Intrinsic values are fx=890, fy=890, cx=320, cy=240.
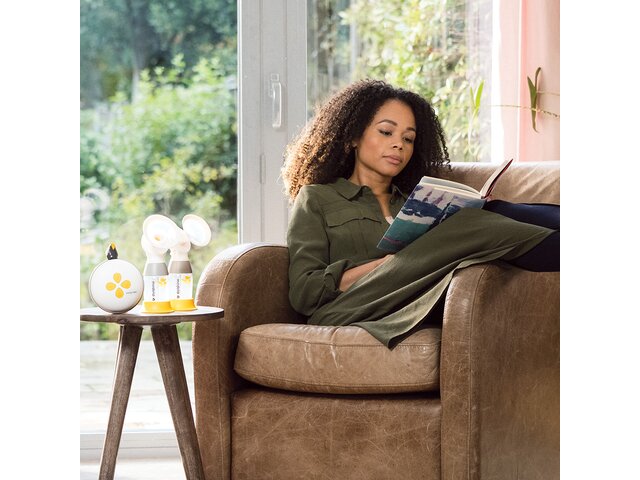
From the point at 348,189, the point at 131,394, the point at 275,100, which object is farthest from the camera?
the point at 131,394

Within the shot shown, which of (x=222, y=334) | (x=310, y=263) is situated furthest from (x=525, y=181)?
(x=222, y=334)

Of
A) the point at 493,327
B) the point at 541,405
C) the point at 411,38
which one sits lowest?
the point at 541,405

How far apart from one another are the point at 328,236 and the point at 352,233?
0.07 metres

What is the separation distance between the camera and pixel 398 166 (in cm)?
252

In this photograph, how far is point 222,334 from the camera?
6.78 ft

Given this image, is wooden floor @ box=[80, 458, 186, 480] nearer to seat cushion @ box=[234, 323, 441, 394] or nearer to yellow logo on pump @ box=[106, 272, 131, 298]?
seat cushion @ box=[234, 323, 441, 394]

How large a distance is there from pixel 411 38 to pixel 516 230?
1.41 m

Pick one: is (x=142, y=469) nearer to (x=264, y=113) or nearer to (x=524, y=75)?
(x=264, y=113)

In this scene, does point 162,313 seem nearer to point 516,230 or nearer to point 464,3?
point 516,230

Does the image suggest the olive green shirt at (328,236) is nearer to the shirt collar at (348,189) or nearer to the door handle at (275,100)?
the shirt collar at (348,189)

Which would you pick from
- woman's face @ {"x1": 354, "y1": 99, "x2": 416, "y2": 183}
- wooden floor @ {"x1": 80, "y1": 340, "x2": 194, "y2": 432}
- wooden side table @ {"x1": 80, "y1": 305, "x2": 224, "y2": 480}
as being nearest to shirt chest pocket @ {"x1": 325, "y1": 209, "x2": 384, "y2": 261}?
woman's face @ {"x1": 354, "y1": 99, "x2": 416, "y2": 183}

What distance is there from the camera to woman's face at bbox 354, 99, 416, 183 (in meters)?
2.51

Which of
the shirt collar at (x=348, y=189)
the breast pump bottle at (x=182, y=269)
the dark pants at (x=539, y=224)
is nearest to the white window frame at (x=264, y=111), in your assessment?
the shirt collar at (x=348, y=189)
